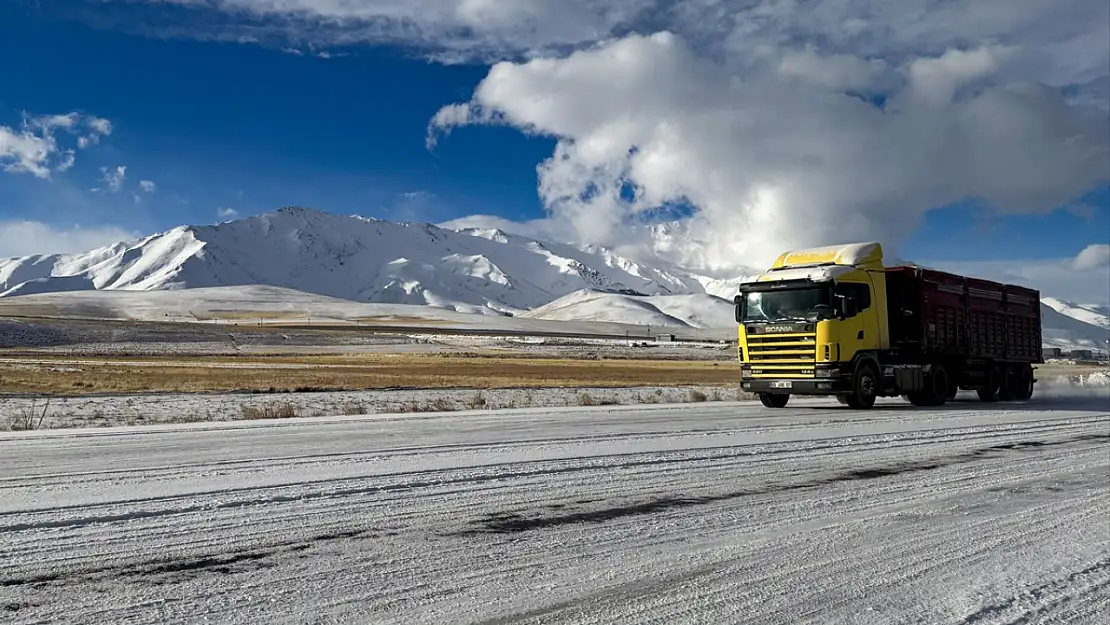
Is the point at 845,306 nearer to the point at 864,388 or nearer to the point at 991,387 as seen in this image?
the point at 864,388

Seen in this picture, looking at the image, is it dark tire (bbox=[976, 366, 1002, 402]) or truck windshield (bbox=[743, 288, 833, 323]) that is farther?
dark tire (bbox=[976, 366, 1002, 402])

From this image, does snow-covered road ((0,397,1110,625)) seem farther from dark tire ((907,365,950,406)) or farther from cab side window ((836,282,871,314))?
dark tire ((907,365,950,406))

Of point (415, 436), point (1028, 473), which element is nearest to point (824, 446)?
point (1028, 473)

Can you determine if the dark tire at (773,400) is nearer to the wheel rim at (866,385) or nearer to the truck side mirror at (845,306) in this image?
the wheel rim at (866,385)

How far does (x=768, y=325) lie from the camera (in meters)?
22.6

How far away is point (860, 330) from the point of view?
2241 cm

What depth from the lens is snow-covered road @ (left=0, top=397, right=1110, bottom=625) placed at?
5613 mm

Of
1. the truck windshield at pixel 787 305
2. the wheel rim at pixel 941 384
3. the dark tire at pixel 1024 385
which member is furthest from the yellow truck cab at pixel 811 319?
the dark tire at pixel 1024 385

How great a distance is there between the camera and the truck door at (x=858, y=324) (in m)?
21.9

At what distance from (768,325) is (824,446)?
8755mm

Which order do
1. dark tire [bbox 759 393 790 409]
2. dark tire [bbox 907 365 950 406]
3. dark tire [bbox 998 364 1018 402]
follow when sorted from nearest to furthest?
dark tire [bbox 759 393 790 409]
dark tire [bbox 907 365 950 406]
dark tire [bbox 998 364 1018 402]

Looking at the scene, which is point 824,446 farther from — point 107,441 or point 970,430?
point 107,441

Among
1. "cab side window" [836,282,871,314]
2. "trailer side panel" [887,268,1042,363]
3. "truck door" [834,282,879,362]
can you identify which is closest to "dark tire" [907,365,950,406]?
"trailer side panel" [887,268,1042,363]

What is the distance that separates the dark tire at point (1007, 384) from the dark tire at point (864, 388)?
7.41m
